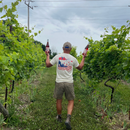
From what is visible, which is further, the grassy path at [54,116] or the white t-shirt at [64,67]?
the grassy path at [54,116]

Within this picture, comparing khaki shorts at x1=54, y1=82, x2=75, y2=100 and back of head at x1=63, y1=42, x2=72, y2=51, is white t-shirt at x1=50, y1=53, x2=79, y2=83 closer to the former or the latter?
khaki shorts at x1=54, y1=82, x2=75, y2=100

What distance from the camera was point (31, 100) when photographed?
182 inches

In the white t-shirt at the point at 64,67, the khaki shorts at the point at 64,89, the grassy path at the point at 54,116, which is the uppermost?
the white t-shirt at the point at 64,67

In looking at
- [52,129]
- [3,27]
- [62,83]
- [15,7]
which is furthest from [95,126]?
[15,7]

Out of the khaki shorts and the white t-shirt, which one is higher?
the white t-shirt

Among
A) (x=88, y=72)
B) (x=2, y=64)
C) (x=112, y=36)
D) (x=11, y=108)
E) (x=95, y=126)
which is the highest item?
(x=112, y=36)

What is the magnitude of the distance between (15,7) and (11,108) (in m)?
2.56

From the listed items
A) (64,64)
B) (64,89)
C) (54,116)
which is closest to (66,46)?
(64,64)

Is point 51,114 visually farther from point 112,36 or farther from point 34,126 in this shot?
point 112,36

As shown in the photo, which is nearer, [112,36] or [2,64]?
[2,64]

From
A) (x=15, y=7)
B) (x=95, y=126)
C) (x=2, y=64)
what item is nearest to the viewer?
(x=2, y=64)

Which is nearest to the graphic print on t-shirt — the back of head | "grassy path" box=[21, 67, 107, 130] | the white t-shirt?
the white t-shirt

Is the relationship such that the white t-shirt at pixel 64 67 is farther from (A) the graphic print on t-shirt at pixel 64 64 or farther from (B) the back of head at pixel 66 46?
(B) the back of head at pixel 66 46

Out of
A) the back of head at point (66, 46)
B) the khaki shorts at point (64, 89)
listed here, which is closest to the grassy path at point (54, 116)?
the khaki shorts at point (64, 89)
